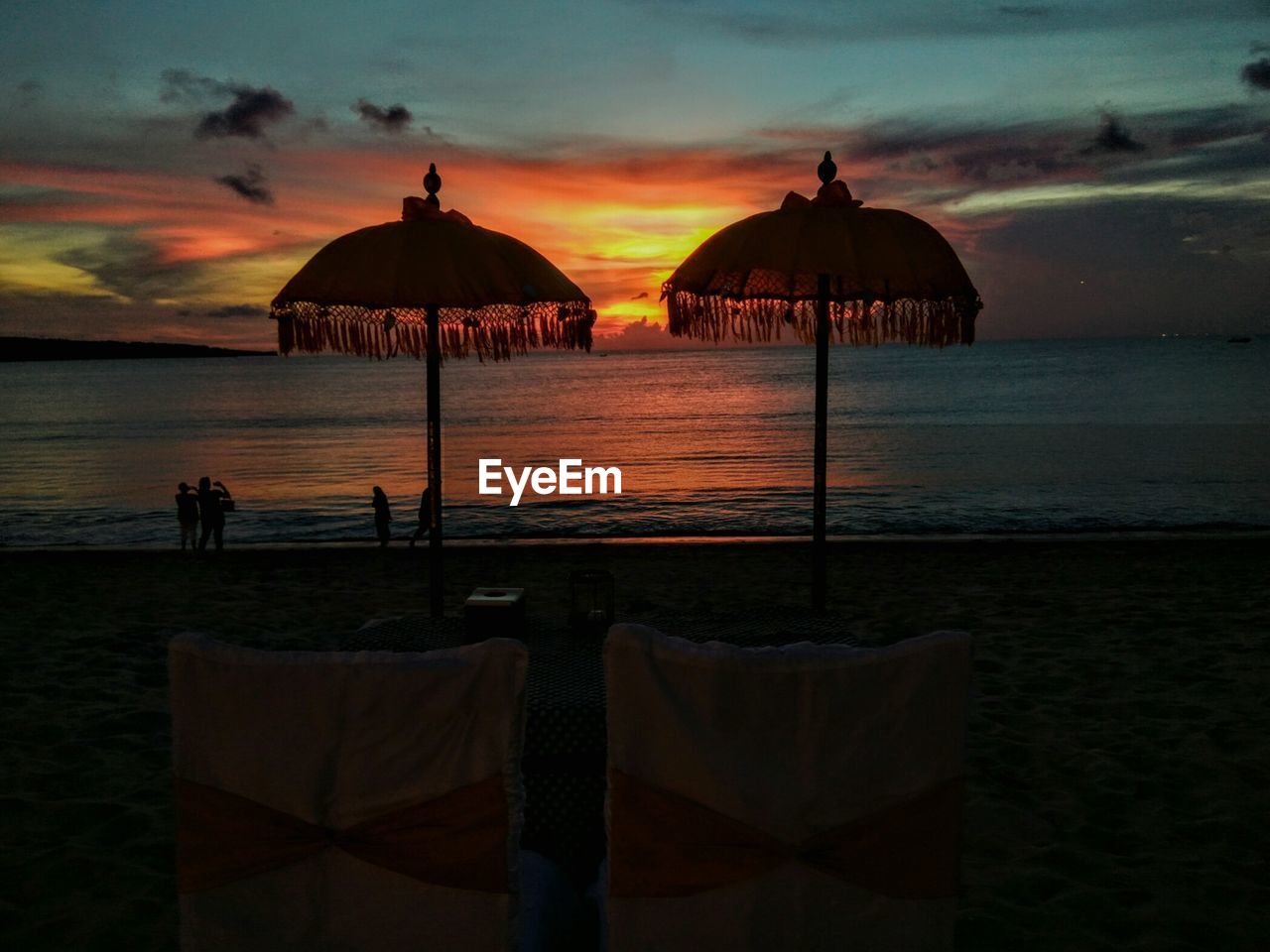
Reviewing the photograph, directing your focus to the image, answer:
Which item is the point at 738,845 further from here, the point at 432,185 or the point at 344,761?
the point at 432,185

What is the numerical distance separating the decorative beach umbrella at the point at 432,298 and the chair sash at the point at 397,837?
318 centimetres

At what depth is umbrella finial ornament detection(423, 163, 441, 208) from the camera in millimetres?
5441

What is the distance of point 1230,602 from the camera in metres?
8.00

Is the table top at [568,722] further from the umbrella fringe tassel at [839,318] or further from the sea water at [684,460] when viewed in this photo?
the sea water at [684,460]

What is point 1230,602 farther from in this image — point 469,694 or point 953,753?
point 469,694

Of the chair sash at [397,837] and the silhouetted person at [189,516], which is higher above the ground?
the chair sash at [397,837]

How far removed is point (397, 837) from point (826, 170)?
4467 millimetres

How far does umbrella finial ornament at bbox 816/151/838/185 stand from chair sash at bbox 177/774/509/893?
4.25m

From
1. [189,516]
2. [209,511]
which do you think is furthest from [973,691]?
[189,516]

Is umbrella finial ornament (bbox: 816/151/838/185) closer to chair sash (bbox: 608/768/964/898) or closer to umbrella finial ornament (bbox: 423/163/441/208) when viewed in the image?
umbrella finial ornament (bbox: 423/163/441/208)
